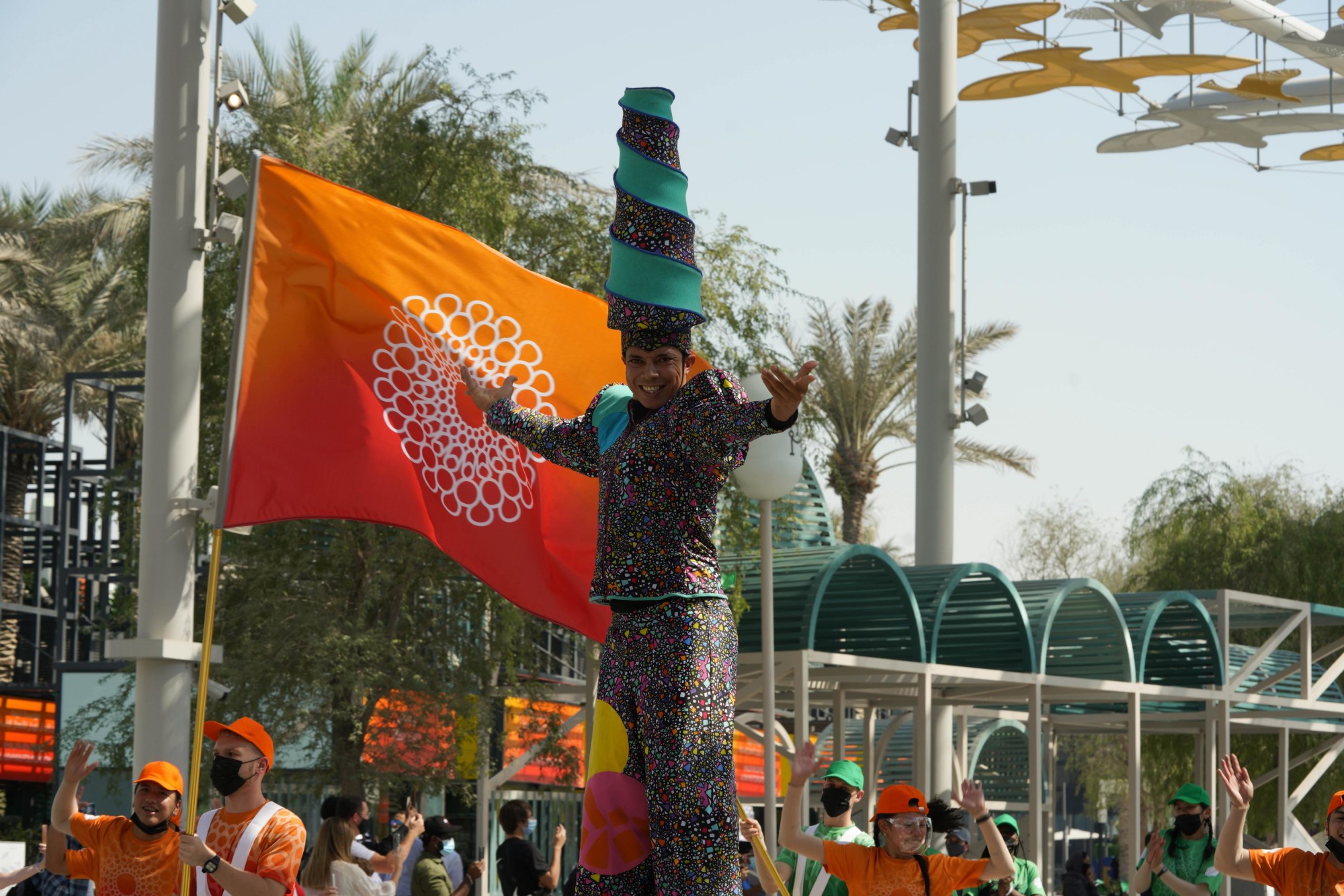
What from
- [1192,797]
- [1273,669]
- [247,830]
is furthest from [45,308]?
[247,830]

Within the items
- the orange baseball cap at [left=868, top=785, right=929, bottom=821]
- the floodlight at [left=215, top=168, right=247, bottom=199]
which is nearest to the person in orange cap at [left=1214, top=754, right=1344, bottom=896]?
the orange baseball cap at [left=868, top=785, right=929, bottom=821]

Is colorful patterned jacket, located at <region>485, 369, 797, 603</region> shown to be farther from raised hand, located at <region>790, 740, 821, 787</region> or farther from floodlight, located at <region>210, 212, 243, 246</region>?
floodlight, located at <region>210, 212, 243, 246</region>

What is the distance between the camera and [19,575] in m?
30.5

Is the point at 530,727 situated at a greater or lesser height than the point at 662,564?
lesser

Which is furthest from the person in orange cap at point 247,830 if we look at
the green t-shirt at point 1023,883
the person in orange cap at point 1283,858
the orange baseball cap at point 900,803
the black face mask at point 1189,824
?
the black face mask at point 1189,824

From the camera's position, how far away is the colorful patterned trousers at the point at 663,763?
4691 millimetres

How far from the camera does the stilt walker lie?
471 centimetres

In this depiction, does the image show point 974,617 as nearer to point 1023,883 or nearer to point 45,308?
point 1023,883

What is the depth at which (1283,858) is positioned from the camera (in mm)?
6777

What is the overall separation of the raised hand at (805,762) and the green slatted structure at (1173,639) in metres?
13.3

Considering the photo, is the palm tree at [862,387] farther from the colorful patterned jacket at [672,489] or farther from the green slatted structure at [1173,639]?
the colorful patterned jacket at [672,489]

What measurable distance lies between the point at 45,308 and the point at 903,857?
25875 millimetres

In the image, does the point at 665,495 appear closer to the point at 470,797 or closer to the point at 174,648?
the point at 174,648

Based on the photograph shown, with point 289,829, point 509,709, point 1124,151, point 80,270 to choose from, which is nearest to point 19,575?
point 80,270
